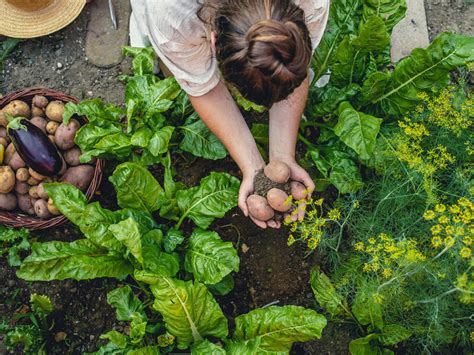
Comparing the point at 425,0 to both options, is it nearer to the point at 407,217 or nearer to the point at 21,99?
the point at 407,217

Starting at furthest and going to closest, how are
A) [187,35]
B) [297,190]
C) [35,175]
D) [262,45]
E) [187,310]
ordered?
[35,175] < [297,190] < [187,310] < [187,35] < [262,45]

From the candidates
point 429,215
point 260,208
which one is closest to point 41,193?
point 260,208

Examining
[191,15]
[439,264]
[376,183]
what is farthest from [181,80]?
[439,264]

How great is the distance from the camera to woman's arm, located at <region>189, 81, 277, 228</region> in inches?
106

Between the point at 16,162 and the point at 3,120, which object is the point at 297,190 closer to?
the point at 16,162

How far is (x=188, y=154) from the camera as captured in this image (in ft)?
11.0

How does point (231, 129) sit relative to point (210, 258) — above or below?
above

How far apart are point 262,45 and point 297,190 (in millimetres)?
1082

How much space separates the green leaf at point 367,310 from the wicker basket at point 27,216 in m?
1.60

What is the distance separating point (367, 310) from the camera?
2.80 metres

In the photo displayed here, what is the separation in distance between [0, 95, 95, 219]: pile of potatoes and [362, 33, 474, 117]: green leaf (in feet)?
5.72

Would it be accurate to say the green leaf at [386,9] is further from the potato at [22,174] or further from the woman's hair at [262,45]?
the potato at [22,174]

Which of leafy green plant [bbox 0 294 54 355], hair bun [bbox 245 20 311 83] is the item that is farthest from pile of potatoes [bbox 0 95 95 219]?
hair bun [bbox 245 20 311 83]

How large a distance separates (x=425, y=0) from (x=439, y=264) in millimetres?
2173
